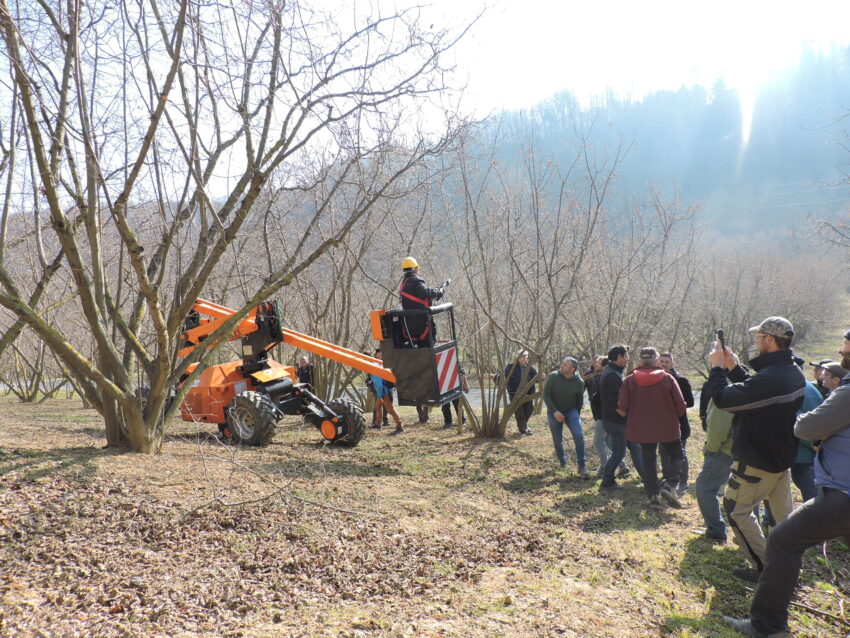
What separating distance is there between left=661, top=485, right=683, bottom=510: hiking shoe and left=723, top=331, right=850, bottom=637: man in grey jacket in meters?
2.96

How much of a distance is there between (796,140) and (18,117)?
117564 mm

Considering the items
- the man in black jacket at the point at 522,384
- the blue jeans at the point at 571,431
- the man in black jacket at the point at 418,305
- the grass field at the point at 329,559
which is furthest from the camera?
the man in black jacket at the point at 522,384

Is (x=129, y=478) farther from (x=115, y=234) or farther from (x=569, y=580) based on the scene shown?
(x=115, y=234)

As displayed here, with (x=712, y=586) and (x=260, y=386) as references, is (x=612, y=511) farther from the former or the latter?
(x=260, y=386)

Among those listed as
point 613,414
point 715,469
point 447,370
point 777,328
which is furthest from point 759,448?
point 447,370

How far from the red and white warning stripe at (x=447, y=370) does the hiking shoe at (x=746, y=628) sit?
12.3 feet

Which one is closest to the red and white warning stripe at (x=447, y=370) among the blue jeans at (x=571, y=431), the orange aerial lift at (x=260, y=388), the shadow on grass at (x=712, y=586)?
the orange aerial lift at (x=260, y=388)

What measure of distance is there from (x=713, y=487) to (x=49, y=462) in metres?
5.92

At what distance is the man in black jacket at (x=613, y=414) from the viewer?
22.8ft

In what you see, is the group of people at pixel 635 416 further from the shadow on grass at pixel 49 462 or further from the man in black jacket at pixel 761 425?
the shadow on grass at pixel 49 462

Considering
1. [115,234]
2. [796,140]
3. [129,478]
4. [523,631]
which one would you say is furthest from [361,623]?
[796,140]

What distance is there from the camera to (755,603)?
345cm

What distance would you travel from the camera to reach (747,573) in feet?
14.3

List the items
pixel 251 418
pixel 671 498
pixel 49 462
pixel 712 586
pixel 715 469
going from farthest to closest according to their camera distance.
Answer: pixel 251 418, pixel 671 498, pixel 715 469, pixel 49 462, pixel 712 586
